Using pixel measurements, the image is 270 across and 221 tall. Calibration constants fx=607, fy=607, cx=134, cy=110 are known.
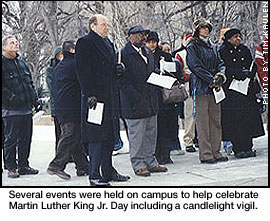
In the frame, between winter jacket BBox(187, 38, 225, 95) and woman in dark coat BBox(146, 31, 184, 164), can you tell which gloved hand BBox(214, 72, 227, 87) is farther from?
woman in dark coat BBox(146, 31, 184, 164)

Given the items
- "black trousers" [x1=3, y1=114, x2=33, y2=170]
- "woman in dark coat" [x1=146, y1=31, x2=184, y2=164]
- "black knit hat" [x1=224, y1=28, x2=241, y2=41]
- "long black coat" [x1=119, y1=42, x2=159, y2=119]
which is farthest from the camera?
"black knit hat" [x1=224, y1=28, x2=241, y2=41]

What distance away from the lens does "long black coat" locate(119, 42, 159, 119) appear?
7090 millimetres

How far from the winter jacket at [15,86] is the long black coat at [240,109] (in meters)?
2.68

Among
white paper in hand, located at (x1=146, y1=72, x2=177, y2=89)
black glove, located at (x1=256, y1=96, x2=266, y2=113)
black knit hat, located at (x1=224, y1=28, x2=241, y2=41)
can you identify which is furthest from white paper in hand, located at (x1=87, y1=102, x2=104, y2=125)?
black glove, located at (x1=256, y1=96, x2=266, y2=113)

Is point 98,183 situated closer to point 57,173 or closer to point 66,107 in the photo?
point 57,173

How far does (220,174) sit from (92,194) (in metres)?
1.94

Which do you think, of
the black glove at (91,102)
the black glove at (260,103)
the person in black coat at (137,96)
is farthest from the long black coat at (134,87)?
the black glove at (260,103)

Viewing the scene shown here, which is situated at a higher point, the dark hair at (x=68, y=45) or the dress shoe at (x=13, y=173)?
the dark hair at (x=68, y=45)

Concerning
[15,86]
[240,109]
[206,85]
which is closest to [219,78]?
[206,85]

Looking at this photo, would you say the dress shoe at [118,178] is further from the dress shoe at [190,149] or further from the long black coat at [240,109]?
the dress shoe at [190,149]

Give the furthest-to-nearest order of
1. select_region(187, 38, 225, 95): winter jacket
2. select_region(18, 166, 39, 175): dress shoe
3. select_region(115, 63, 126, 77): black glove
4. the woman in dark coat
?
the woman in dark coat < select_region(18, 166, 39, 175): dress shoe < select_region(187, 38, 225, 95): winter jacket < select_region(115, 63, 126, 77): black glove

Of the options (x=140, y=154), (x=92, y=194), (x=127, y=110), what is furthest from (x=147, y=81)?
(x=92, y=194)

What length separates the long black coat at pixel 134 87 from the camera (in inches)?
279

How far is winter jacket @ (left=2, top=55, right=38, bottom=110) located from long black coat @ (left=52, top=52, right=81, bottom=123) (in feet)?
1.74
